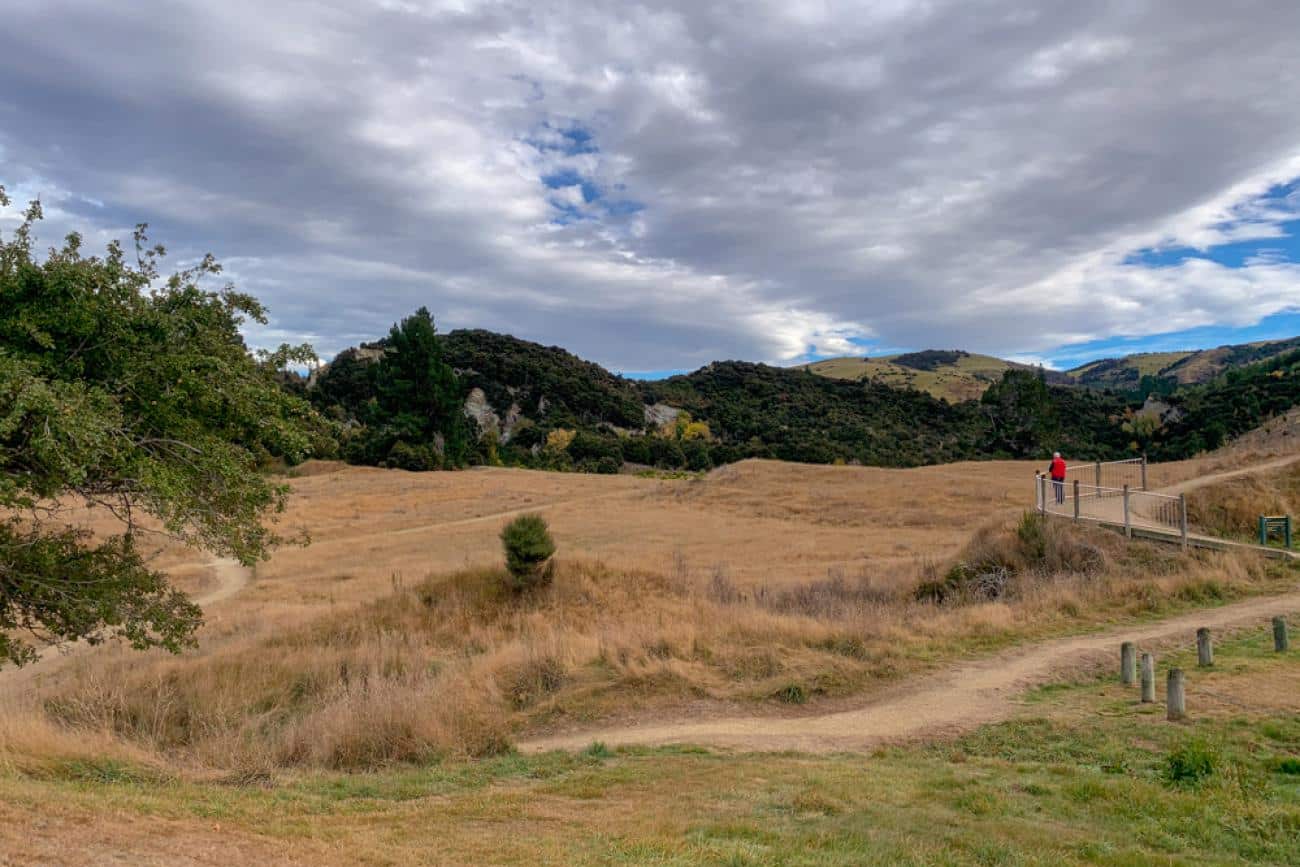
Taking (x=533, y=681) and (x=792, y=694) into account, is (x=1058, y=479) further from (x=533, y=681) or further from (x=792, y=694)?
(x=533, y=681)

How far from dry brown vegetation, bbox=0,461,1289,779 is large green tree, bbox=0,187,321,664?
60.1 inches

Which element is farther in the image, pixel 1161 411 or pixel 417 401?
pixel 1161 411

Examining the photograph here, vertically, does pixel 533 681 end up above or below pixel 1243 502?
below

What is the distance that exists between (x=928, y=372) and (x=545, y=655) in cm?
14851

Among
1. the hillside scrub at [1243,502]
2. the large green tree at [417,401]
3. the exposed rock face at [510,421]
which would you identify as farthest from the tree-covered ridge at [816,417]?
the hillside scrub at [1243,502]

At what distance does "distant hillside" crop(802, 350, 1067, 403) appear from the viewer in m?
123

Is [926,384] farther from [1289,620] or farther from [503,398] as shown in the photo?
[1289,620]

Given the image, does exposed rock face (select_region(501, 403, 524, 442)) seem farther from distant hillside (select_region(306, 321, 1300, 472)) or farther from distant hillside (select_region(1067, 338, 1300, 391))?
distant hillside (select_region(1067, 338, 1300, 391))

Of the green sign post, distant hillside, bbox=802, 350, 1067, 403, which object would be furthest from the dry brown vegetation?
distant hillside, bbox=802, 350, 1067, 403

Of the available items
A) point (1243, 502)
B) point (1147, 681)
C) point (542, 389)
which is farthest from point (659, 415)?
point (1147, 681)

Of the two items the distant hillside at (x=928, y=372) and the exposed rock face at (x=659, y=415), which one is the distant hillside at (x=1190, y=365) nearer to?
the distant hillside at (x=928, y=372)

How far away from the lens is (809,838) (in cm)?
621

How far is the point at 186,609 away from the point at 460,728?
367 centimetres

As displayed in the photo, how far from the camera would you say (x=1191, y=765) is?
759 centimetres
